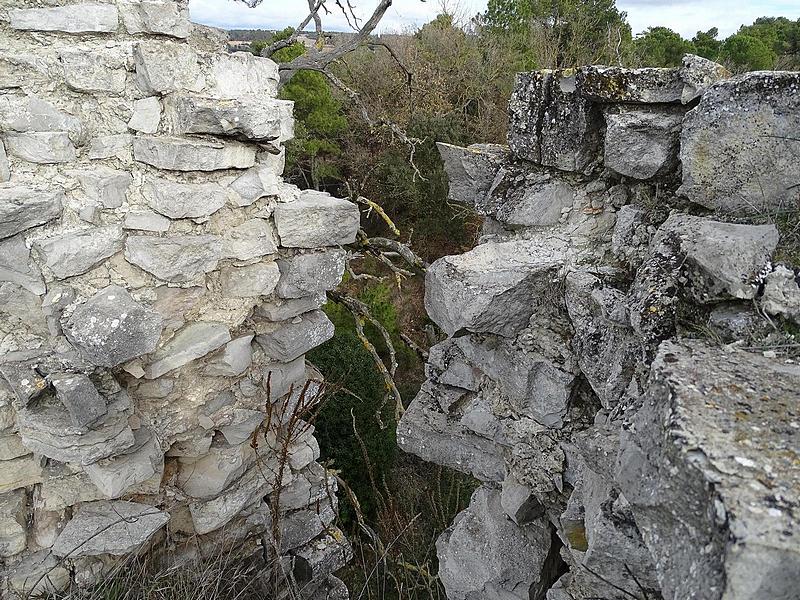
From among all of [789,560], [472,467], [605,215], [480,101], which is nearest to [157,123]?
[605,215]

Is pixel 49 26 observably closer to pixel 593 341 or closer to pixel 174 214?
pixel 174 214

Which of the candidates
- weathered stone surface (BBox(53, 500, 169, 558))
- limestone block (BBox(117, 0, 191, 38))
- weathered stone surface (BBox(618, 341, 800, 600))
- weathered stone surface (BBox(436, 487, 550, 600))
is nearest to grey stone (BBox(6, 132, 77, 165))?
limestone block (BBox(117, 0, 191, 38))

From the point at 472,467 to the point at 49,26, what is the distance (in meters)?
2.37

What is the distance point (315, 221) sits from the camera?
2682mm

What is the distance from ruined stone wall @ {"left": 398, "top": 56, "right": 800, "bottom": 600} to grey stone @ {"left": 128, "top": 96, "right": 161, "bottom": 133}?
119 cm

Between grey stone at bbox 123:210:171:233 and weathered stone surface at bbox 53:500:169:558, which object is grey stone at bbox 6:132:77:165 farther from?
weathered stone surface at bbox 53:500:169:558

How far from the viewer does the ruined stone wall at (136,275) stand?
86.0 inches

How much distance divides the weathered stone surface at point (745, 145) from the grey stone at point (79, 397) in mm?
2173

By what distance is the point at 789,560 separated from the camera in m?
0.87

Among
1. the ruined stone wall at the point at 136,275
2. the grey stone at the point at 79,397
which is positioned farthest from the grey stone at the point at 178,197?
the grey stone at the point at 79,397

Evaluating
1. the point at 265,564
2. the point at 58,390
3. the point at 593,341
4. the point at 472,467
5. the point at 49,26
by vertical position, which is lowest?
the point at 265,564

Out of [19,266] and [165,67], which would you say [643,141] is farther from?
[19,266]

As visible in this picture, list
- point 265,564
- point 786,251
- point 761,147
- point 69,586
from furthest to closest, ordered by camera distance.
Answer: point 265,564
point 69,586
point 761,147
point 786,251

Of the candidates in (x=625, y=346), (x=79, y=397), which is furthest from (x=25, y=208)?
(x=625, y=346)
